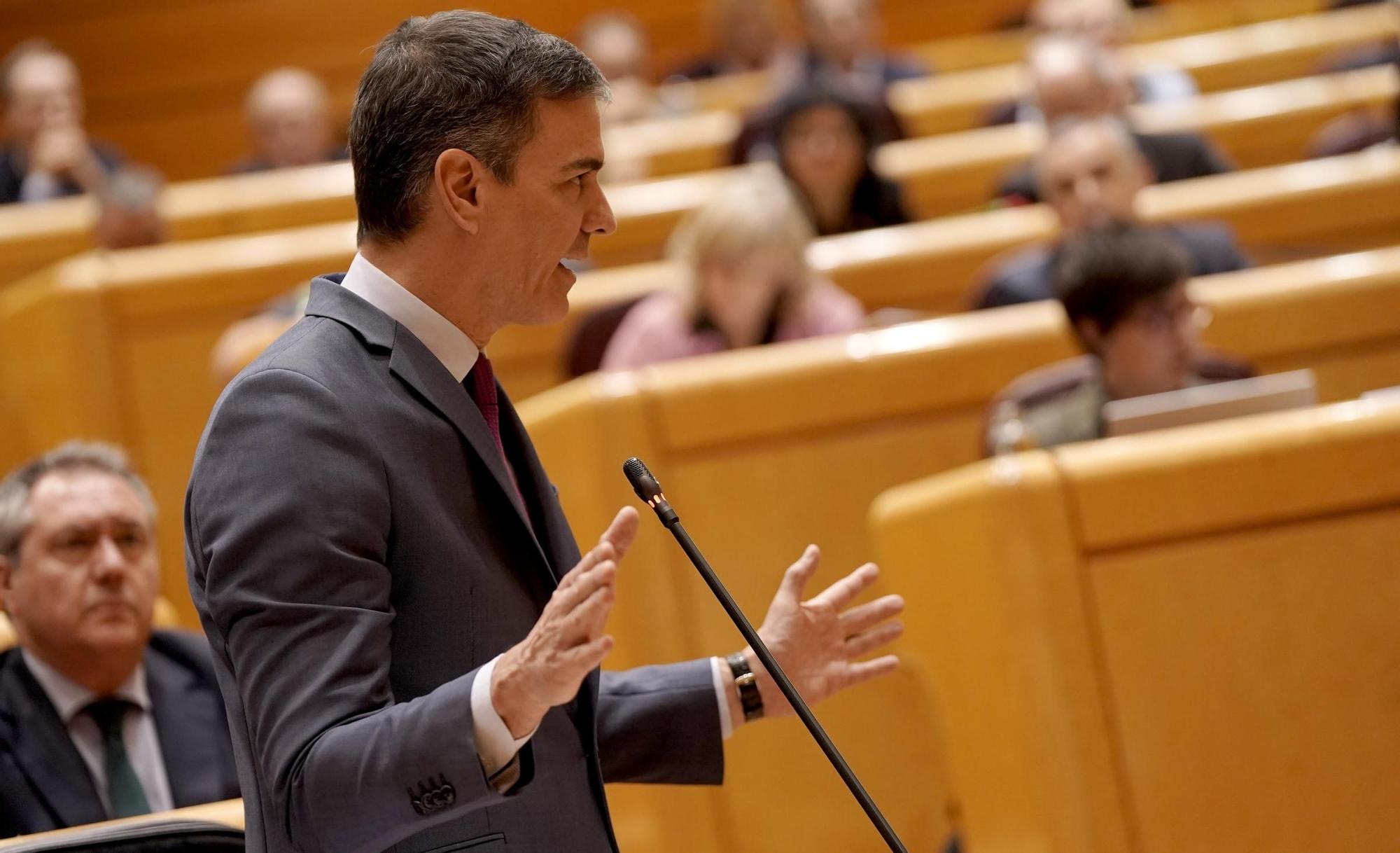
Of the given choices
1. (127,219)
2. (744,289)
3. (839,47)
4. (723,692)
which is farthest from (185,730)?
(839,47)

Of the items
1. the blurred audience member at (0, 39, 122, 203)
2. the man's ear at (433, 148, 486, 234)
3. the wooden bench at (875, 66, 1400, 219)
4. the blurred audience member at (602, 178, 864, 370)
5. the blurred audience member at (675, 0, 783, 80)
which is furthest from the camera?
the blurred audience member at (675, 0, 783, 80)

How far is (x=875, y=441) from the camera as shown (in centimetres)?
189

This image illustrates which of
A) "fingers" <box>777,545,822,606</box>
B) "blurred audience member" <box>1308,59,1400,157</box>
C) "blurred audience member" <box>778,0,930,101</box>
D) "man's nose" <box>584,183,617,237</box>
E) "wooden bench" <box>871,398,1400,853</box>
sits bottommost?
"wooden bench" <box>871,398,1400,853</box>

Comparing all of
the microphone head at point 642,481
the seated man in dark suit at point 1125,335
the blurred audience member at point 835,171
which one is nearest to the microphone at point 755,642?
the microphone head at point 642,481

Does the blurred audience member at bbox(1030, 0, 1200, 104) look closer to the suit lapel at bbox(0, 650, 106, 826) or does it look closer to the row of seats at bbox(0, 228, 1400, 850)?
the row of seats at bbox(0, 228, 1400, 850)

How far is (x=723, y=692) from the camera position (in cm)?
98

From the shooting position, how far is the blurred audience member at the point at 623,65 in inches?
148

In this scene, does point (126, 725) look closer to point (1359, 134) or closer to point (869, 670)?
point (869, 670)

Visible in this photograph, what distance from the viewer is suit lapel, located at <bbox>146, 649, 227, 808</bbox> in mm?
1442

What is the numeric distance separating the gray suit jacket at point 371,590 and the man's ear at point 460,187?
66 millimetres

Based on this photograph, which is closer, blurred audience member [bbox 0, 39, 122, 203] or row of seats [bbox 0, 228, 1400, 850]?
row of seats [bbox 0, 228, 1400, 850]

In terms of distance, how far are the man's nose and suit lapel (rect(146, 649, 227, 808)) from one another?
2.63ft

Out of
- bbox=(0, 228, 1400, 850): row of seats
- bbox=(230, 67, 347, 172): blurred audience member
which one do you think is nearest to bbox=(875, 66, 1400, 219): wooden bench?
bbox=(0, 228, 1400, 850): row of seats

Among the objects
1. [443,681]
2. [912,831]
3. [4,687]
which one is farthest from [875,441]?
[443,681]
